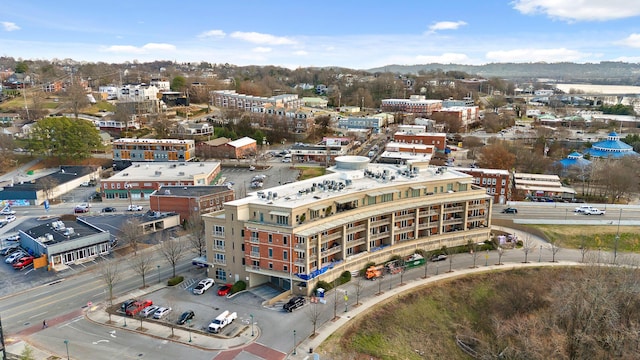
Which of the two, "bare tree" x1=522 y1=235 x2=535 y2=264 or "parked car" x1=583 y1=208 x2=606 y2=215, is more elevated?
"parked car" x1=583 y1=208 x2=606 y2=215

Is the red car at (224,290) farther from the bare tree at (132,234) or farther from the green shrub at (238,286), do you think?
the bare tree at (132,234)

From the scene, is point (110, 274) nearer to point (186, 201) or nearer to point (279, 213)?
point (279, 213)

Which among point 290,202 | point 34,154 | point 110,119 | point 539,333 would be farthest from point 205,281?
point 110,119

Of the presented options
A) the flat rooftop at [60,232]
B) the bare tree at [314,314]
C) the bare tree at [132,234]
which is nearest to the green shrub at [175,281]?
the bare tree at [132,234]

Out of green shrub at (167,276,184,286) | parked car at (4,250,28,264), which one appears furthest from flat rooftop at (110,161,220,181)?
green shrub at (167,276,184,286)

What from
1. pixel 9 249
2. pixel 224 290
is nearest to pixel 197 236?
pixel 224 290

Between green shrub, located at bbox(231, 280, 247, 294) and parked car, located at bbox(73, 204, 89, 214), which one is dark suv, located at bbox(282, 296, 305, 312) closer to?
green shrub, located at bbox(231, 280, 247, 294)
